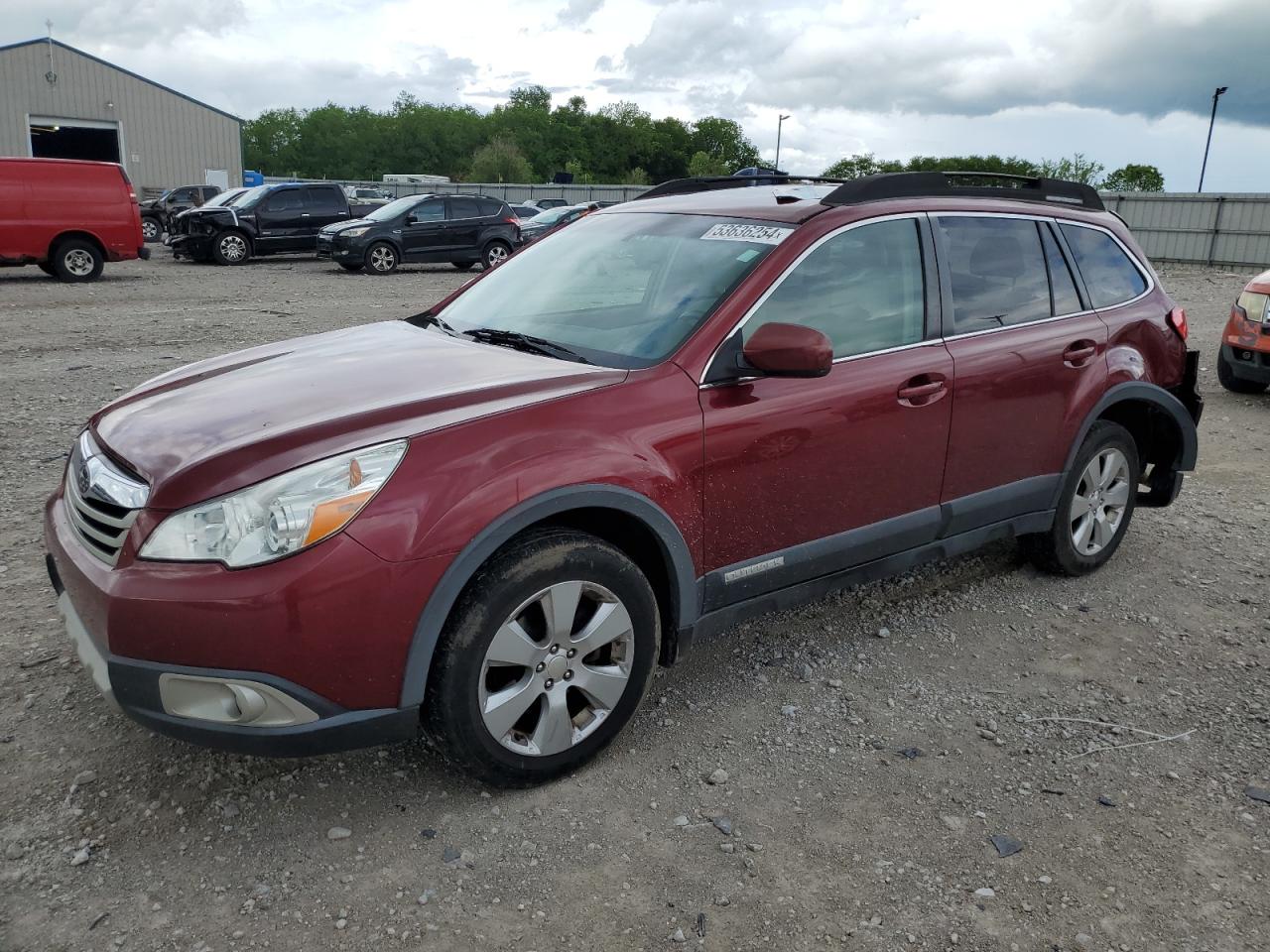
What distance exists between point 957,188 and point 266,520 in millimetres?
2997

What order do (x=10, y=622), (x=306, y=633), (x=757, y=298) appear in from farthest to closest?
(x=10, y=622) < (x=757, y=298) < (x=306, y=633)

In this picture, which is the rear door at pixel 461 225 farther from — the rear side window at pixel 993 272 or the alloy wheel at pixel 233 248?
the rear side window at pixel 993 272

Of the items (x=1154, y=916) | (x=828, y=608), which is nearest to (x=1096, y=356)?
(x=828, y=608)

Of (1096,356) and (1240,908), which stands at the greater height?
(1096,356)

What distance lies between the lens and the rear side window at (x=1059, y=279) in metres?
4.34

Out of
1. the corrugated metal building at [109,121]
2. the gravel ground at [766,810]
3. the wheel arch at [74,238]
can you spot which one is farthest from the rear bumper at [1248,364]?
the corrugated metal building at [109,121]

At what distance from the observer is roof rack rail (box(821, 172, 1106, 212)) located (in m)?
3.77

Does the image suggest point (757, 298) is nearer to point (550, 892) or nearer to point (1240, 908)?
point (550, 892)

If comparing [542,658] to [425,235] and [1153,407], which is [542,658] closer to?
[1153,407]

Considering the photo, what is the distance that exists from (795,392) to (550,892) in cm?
170

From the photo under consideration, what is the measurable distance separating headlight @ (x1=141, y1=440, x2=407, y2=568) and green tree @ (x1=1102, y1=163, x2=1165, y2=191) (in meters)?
46.6

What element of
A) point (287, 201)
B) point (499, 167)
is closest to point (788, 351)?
point (287, 201)

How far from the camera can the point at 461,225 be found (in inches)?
861

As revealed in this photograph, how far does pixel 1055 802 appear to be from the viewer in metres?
3.04
